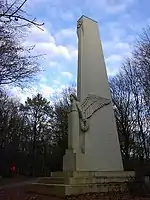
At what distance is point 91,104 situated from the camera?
1380cm

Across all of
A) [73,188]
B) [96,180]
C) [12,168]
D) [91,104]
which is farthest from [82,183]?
[12,168]

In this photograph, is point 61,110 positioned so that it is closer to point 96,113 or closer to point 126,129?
point 126,129

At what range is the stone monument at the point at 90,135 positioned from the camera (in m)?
11.7

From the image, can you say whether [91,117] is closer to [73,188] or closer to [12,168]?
[73,188]

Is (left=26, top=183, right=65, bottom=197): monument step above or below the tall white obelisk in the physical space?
Result: below

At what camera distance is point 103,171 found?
41.3 feet

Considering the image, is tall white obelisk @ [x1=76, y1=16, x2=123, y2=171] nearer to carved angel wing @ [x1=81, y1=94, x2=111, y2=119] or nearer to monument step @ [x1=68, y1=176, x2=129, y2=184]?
carved angel wing @ [x1=81, y1=94, x2=111, y2=119]

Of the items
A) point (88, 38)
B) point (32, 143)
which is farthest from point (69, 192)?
point (32, 143)

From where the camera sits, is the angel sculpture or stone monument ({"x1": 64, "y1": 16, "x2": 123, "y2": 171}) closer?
stone monument ({"x1": 64, "y1": 16, "x2": 123, "y2": 171})

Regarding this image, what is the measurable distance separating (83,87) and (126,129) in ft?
47.0

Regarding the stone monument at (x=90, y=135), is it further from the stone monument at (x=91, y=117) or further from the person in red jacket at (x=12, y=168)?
the person in red jacket at (x=12, y=168)

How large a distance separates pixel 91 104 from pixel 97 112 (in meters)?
0.49

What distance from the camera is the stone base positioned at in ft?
35.6

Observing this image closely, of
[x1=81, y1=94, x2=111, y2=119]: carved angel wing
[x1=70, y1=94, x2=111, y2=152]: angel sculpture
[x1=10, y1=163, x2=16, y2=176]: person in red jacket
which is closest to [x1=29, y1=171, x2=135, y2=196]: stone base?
[x1=70, y1=94, x2=111, y2=152]: angel sculpture
